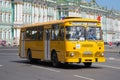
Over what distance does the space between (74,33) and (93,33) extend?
3.51 feet

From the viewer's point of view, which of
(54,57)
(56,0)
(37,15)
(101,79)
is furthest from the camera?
(56,0)

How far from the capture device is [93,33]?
875 inches

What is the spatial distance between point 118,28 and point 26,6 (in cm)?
7013

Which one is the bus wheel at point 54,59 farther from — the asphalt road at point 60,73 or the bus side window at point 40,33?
the bus side window at point 40,33

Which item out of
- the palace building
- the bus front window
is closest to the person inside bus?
the bus front window

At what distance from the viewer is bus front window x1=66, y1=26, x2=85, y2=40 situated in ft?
71.5

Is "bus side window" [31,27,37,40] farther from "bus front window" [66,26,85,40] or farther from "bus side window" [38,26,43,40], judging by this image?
"bus front window" [66,26,85,40]

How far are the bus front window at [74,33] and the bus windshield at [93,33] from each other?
0.31 metres

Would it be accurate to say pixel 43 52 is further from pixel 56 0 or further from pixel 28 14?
pixel 56 0

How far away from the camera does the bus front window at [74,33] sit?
71.5 ft

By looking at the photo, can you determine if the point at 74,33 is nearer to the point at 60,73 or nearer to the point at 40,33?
the point at 60,73

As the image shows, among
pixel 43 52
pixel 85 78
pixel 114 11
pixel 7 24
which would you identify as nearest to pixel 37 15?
pixel 7 24

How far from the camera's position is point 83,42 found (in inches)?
856

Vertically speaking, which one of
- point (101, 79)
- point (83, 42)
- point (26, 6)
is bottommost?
point (101, 79)
